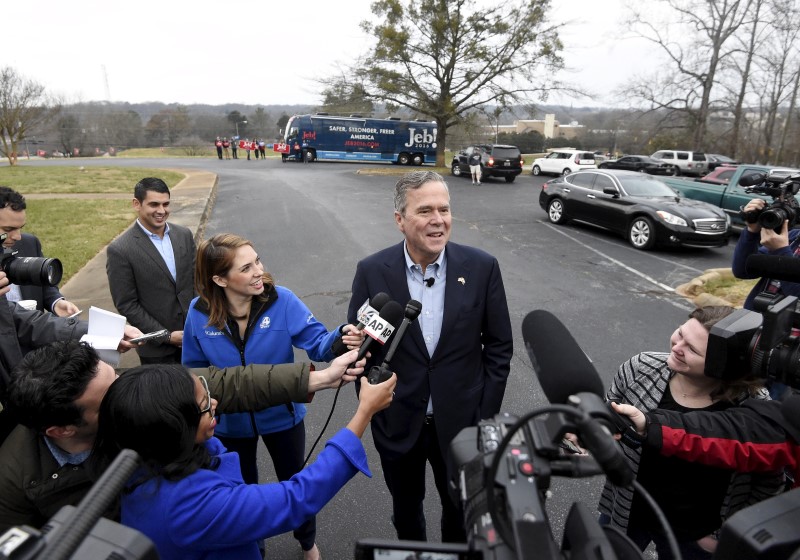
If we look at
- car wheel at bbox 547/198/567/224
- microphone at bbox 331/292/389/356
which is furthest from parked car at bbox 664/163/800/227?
microphone at bbox 331/292/389/356

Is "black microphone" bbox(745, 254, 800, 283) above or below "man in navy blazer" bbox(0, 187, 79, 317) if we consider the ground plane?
above

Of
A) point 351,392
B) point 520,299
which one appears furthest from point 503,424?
point 520,299

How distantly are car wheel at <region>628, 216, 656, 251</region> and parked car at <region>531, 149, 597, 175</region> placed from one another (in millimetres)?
15515

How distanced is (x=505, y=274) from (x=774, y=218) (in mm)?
4977

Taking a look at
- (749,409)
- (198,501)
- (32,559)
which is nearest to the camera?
(32,559)

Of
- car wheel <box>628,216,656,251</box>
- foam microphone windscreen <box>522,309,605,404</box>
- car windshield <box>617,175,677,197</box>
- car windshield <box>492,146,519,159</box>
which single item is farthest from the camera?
car windshield <box>492,146,519,159</box>

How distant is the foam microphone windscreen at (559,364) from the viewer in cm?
103

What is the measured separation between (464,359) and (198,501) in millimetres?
1342

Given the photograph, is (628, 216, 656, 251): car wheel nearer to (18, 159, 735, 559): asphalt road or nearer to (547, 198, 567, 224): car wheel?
(18, 159, 735, 559): asphalt road

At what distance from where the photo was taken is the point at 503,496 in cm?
90

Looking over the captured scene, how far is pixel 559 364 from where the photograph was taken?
3.59 feet

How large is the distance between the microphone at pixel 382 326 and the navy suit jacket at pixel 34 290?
2.92m

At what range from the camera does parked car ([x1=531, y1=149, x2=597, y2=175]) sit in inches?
968

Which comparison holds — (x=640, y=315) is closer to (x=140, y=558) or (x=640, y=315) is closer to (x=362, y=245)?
(x=362, y=245)
